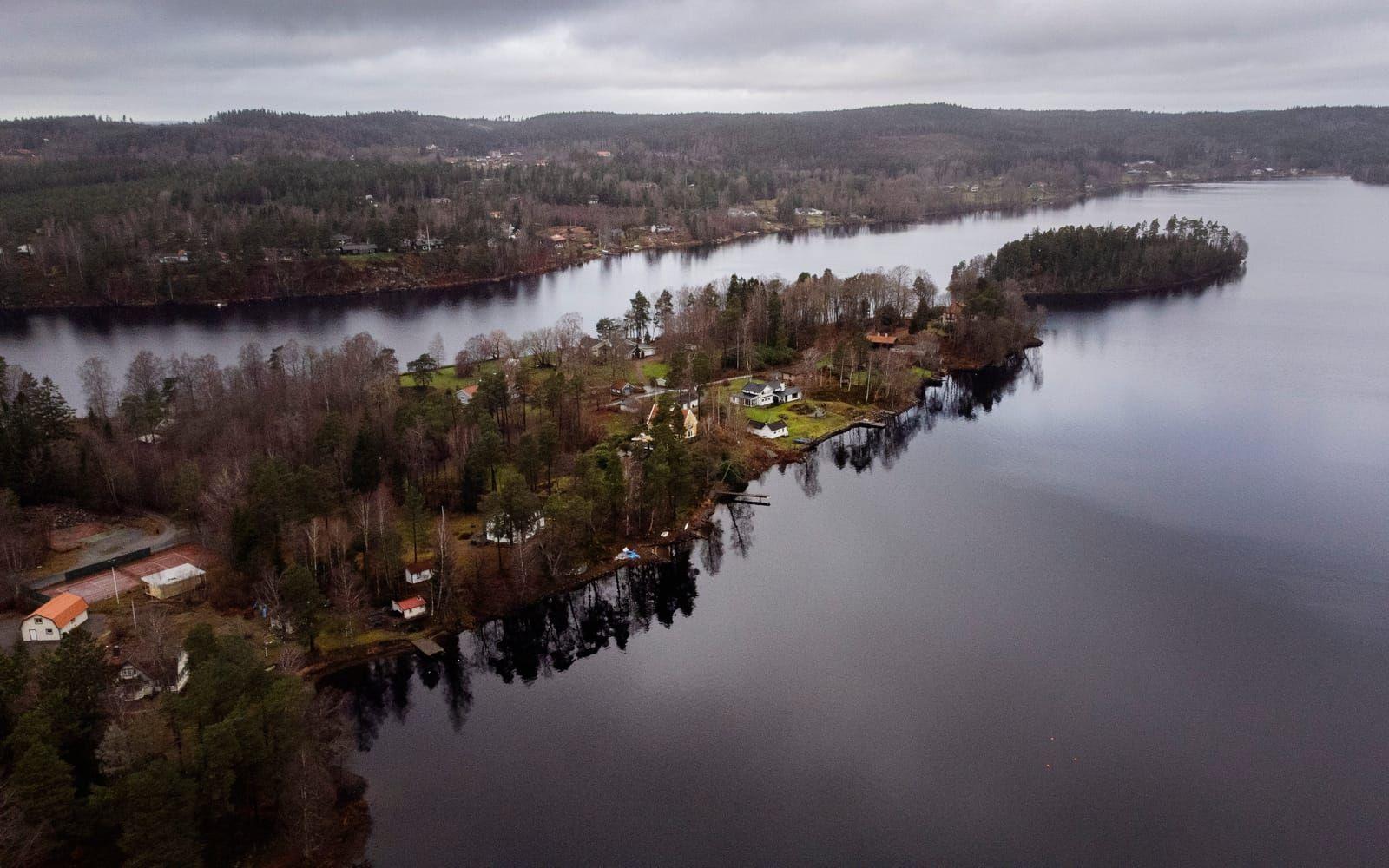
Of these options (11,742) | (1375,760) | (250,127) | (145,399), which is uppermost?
(250,127)

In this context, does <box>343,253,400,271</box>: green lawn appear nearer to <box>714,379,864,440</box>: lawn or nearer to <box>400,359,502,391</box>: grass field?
<box>400,359,502,391</box>: grass field

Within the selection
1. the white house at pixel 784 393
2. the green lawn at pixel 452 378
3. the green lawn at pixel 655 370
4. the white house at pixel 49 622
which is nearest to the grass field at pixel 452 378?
the green lawn at pixel 452 378

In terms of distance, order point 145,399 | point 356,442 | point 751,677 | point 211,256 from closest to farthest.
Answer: point 751,677 < point 356,442 < point 145,399 < point 211,256

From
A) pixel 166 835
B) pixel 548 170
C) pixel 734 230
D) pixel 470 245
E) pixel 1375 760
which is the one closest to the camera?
pixel 166 835

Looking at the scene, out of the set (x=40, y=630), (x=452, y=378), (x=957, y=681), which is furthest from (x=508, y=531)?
(x=452, y=378)

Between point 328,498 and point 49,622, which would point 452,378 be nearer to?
point 328,498

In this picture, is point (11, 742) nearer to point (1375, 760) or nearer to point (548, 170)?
point (1375, 760)

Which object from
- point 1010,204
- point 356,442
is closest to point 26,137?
point 356,442
